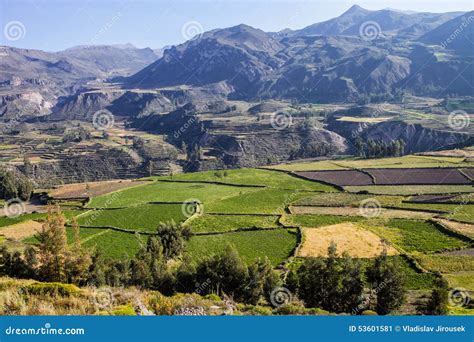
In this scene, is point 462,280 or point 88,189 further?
point 88,189

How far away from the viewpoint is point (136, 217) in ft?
236

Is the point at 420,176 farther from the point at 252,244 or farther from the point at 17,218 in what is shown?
the point at 17,218

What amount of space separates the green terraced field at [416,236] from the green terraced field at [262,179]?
2550cm

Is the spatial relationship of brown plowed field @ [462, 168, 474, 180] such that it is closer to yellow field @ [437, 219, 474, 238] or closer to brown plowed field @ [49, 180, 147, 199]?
yellow field @ [437, 219, 474, 238]

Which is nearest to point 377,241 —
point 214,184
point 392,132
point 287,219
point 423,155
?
point 287,219

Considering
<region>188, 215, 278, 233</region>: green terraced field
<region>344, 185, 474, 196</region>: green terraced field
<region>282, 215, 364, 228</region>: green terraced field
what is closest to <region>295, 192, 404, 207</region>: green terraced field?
<region>344, 185, 474, 196</region>: green terraced field

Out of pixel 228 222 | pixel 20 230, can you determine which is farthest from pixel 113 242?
pixel 20 230

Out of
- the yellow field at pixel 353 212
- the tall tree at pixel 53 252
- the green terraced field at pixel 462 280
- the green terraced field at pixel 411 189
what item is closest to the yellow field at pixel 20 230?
the tall tree at pixel 53 252

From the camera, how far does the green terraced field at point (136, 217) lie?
68000 mm

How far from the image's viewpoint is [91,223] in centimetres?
6969

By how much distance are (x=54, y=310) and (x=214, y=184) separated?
268ft

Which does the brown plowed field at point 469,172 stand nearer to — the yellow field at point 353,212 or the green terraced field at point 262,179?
the green terraced field at point 262,179

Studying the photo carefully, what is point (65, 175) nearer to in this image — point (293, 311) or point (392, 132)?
point (392, 132)

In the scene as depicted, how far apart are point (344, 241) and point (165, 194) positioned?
4401 centimetres
